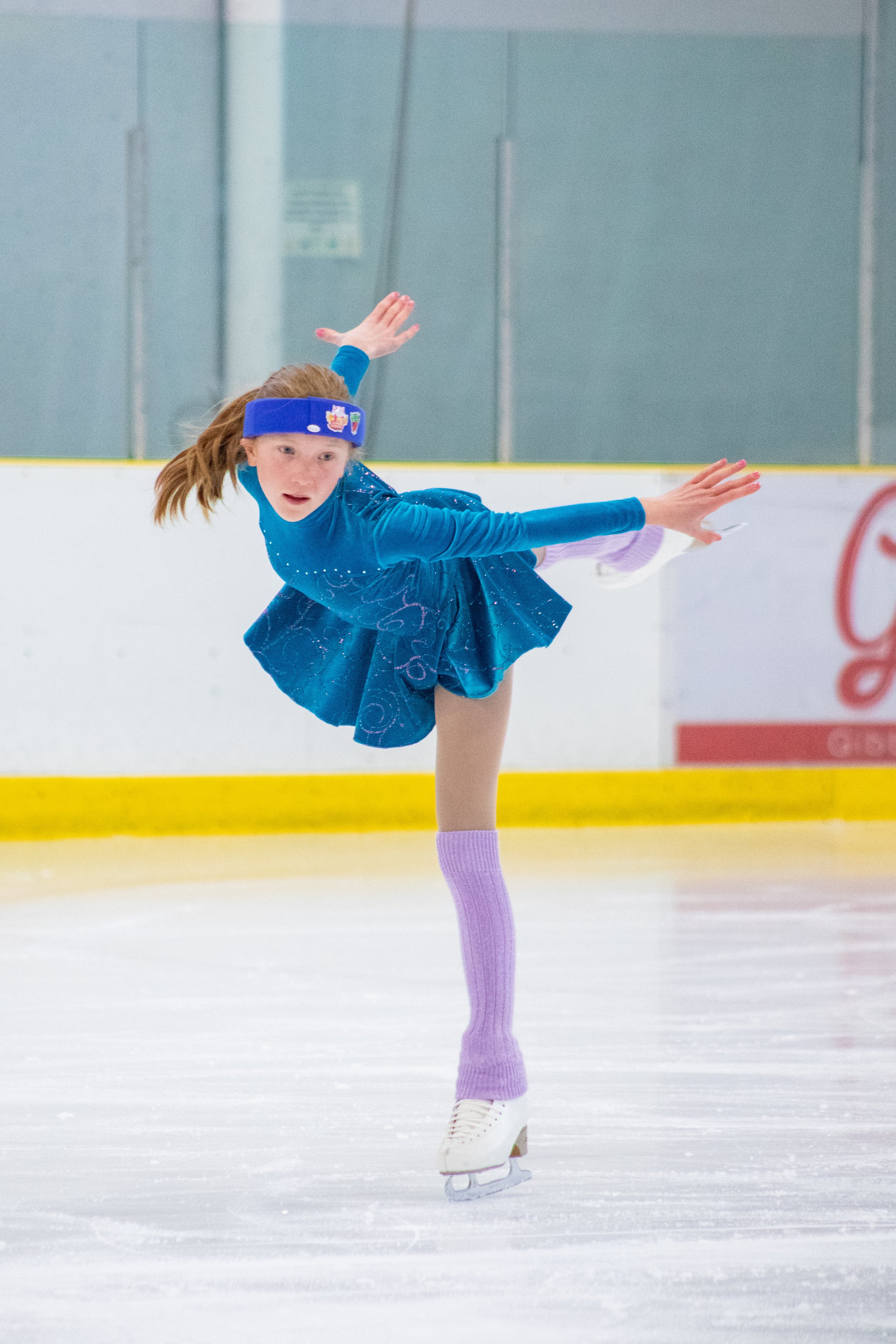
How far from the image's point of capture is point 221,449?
68.7 inches

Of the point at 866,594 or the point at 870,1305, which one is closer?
the point at 870,1305

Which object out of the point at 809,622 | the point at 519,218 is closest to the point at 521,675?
the point at 809,622

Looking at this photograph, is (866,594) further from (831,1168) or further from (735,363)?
(831,1168)

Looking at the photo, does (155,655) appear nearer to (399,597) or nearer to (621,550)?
(621,550)

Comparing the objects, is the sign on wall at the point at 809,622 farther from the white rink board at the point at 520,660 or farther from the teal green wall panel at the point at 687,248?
the teal green wall panel at the point at 687,248

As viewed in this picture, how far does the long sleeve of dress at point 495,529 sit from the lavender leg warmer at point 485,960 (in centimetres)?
37

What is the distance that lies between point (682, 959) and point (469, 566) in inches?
55.7

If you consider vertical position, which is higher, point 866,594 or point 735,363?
point 735,363

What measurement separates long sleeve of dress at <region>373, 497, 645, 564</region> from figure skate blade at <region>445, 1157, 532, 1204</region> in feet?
2.39

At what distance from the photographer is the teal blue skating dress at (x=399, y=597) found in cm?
155

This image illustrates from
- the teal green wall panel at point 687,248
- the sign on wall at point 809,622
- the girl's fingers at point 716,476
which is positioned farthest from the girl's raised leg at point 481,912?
the teal green wall panel at point 687,248

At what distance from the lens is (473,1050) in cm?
171

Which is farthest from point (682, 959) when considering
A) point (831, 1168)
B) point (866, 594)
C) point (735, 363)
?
point (735, 363)

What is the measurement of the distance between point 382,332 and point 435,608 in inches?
19.5
